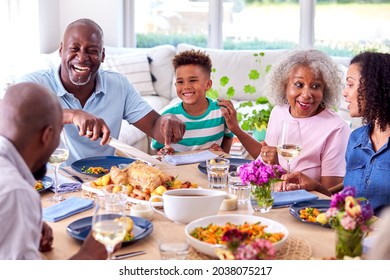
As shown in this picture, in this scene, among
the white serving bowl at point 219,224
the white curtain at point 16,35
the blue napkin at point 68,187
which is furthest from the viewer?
the white curtain at point 16,35

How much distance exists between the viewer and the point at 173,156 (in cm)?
260

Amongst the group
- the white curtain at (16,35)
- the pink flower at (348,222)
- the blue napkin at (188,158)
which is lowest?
the blue napkin at (188,158)

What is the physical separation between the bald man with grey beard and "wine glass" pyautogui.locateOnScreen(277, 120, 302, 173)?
2.62 ft

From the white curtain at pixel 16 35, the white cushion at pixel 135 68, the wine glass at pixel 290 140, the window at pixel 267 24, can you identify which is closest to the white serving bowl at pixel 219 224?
the wine glass at pixel 290 140

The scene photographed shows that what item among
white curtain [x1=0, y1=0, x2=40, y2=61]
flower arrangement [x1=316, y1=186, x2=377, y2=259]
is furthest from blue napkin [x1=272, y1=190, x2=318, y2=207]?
white curtain [x1=0, y1=0, x2=40, y2=61]

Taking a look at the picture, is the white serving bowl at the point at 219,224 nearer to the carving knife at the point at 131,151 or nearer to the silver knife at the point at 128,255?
the silver knife at the point at 128,255

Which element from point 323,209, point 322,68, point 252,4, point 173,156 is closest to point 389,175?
point 323,209

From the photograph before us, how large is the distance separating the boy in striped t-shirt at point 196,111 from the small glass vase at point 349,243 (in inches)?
62.8

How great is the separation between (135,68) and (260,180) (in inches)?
139

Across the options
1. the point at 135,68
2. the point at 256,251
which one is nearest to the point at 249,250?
the point at 256,251

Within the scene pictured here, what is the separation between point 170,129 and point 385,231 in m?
1.71

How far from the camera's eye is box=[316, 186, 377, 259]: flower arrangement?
1367 mm

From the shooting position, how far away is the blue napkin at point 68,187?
6.89ft
